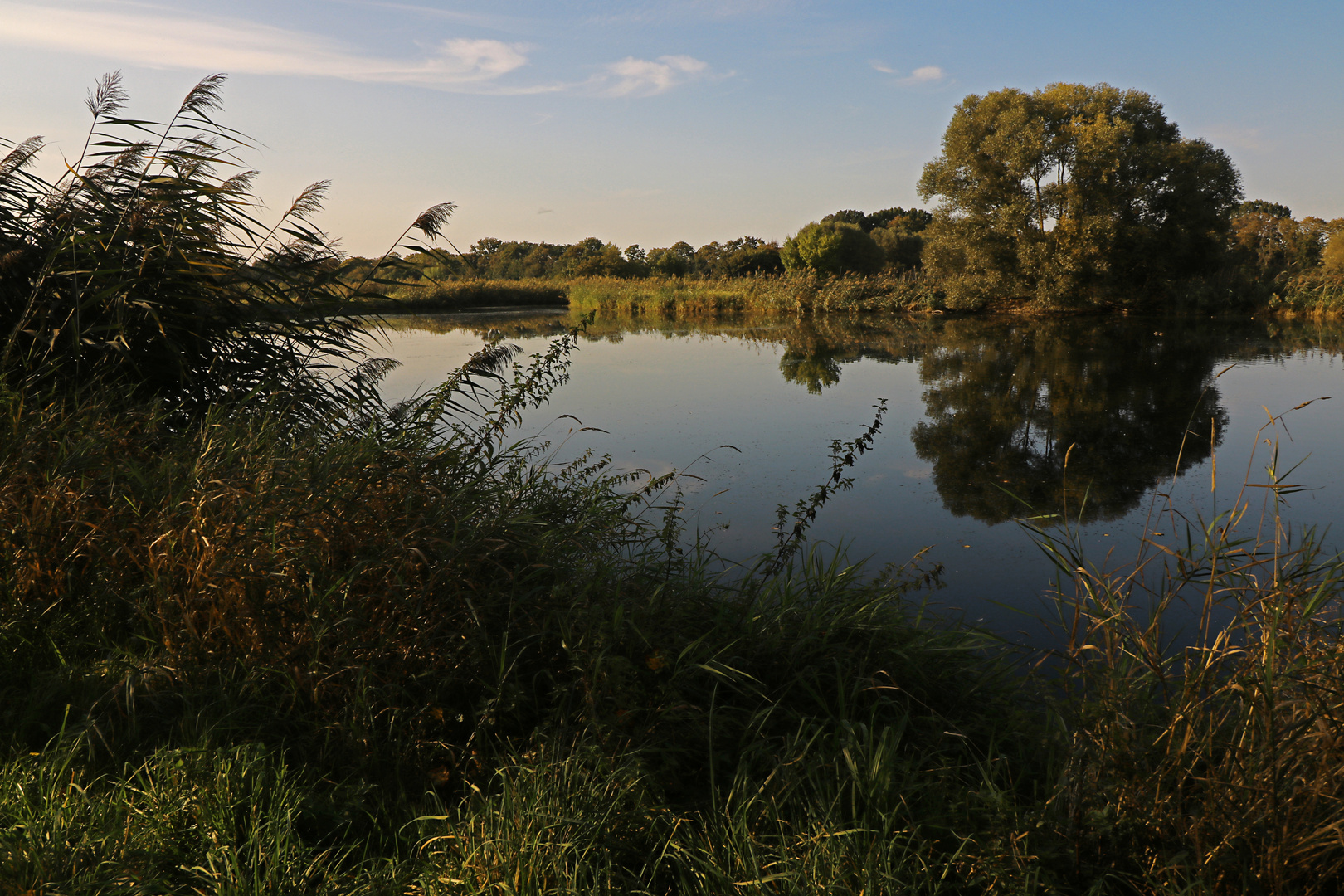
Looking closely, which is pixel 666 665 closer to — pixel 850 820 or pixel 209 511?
pixel 850 820

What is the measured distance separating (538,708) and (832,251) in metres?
45.4

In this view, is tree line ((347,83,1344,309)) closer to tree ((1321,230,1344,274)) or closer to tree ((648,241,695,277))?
tree ((1321,230,1344,274))

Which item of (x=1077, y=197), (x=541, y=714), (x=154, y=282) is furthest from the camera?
(x=1077, y=197)

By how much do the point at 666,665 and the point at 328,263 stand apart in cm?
356

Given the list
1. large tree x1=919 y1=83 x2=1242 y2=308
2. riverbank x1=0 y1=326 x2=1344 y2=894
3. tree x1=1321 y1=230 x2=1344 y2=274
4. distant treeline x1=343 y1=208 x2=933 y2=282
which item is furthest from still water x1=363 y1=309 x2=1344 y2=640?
distant treeline x1=343 y1=208 x2=933 y2=282

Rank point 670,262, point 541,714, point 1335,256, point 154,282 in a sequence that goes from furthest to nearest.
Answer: point 670,262 → point 1335,256 → point 154,282 → point 541,714

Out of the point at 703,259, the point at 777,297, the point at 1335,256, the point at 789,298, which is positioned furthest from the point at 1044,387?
the point at 703,259

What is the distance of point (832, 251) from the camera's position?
44.9m

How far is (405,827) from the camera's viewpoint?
77.8 inches

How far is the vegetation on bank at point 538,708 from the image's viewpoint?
5.69 feet

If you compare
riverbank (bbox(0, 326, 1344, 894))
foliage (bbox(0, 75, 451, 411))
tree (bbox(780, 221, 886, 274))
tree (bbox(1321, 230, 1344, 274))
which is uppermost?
tree (bbox(780, 221, 886, 274))

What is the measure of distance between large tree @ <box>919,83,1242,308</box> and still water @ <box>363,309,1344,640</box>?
6083 mm

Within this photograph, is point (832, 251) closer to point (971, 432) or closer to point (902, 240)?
point (902, 240)

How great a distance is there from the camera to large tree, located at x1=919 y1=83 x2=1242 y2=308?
21.6 meters
